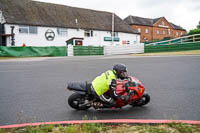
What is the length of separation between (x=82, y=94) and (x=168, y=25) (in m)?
73.9

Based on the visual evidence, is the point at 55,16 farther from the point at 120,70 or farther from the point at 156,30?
the point at 156,30

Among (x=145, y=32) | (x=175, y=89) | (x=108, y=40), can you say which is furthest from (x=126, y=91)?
(x=145, y=32)

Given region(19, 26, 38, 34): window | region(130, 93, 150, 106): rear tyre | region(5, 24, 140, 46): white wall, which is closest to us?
region(130, 93, 150, 106): rear tyre

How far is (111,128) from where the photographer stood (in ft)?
11.0

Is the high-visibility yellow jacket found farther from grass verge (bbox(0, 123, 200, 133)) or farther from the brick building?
the brick building

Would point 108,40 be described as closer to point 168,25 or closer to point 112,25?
point 112,25

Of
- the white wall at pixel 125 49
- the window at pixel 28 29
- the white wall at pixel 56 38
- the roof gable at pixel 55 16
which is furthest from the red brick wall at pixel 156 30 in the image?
the window at pixel 28 29

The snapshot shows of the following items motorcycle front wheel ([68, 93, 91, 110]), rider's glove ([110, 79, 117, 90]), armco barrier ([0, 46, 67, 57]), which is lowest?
motorcycle front wheel ([68, 93, 91, 110])

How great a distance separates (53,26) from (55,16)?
342cm

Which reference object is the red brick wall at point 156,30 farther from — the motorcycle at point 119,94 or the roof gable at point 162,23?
the motorcycle at point 119,94

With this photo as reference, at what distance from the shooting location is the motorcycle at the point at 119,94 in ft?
13.5

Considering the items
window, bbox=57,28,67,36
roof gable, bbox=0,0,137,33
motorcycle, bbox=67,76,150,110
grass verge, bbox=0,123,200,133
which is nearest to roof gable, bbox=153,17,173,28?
roof gable, bbox=0,0,137,33

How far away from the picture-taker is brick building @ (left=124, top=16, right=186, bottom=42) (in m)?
61.3

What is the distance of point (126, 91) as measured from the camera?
4.13 meters
